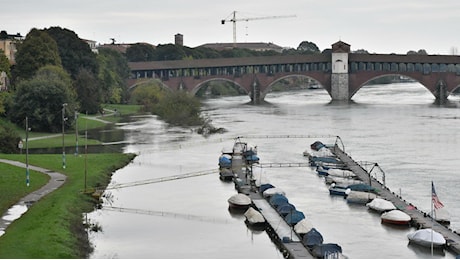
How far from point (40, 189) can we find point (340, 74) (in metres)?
122

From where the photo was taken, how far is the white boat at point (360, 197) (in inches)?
2258

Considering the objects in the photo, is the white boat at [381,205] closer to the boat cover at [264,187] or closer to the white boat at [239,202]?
the boat cover at [264,187]

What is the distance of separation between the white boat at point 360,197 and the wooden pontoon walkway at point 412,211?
95cm

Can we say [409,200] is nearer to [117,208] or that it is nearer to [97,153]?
[117,208]

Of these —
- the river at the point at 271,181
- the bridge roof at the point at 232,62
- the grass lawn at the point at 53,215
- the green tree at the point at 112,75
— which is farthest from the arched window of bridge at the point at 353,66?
the grass lawn at the point at 53,215

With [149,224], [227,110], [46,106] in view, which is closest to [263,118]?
[227,110]

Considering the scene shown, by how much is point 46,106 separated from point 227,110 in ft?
180

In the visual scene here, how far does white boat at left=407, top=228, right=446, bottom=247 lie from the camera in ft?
144

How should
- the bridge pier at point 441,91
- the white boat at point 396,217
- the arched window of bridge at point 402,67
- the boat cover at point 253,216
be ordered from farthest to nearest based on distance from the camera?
the arched window of bridge at point 402,67 < the bridge pier at point 441,91 < the white boat at point 396,217 < the boat cover at point 253,216

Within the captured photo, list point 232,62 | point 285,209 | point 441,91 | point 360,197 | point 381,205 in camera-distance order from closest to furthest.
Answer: point 285,209 → point 381,205 → point 360,197 → point 441,91 → point 232,62

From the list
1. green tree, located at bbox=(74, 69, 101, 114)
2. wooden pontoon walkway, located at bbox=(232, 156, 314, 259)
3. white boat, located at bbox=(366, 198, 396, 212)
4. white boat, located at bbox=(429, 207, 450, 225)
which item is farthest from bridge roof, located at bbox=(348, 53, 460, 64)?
white boat, located at bbox=(429, 207, 450, 225)

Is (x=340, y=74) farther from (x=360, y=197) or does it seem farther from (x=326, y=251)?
(x=326, y=251)

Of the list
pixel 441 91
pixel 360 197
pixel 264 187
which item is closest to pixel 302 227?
pixel 360 197

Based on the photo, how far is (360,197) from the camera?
2266 inches
